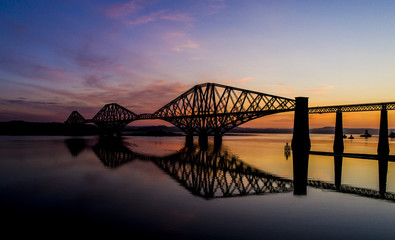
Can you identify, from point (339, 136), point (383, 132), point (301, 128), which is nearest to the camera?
point (383, 132)

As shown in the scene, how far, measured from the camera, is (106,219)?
12.2 metres

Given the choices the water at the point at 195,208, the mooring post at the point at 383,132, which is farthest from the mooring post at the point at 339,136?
the water at the point at 195,208

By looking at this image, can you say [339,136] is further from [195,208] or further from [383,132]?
[195,208]

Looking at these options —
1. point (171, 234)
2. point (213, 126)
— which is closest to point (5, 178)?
point (171, 234)

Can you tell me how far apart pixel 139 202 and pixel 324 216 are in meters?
9.92

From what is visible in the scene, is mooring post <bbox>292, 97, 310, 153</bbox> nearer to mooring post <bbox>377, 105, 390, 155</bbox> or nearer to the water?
mooring post <bbox>377, 105, 390, 155</bbox>

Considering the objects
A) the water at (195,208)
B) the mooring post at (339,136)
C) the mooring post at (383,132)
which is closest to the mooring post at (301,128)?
the mooring post at (339,136)

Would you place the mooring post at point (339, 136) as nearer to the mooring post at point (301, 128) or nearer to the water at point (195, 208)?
the mooring post at point (301, 128)

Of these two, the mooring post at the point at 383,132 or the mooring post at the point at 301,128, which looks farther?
the mooring post at the point at 301,128

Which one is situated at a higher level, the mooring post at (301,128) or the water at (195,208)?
the mooring post at (301,128)

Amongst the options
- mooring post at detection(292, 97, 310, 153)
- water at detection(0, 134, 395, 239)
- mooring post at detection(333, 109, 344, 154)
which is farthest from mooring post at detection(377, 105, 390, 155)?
water at detection(0, 134, 395, 239)

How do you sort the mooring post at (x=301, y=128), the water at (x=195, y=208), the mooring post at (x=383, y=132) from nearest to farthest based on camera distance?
the water at (x=195, y=208) → the mooring post at (x=383, y=132) → the mooring post at (x=301, y=128)

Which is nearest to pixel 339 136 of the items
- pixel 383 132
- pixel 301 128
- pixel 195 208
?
pixel 301 128

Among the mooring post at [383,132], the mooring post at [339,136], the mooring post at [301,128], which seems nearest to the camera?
the mooring post at [383,132]
